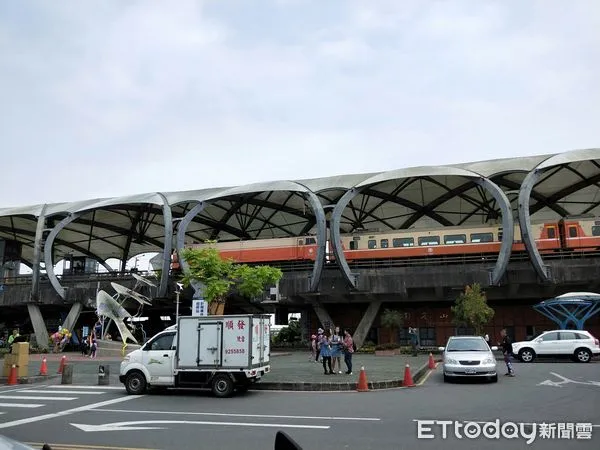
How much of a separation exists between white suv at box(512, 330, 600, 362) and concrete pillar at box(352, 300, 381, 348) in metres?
13.5

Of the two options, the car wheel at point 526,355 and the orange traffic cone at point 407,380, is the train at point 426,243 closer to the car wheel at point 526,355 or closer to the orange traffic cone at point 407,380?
the car wheel at point 526,355

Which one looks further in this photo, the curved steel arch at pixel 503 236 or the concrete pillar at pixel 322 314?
the concrete pillar at pixel 322 314

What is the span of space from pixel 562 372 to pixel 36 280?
3938cm

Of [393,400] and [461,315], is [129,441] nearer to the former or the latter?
[393,400]

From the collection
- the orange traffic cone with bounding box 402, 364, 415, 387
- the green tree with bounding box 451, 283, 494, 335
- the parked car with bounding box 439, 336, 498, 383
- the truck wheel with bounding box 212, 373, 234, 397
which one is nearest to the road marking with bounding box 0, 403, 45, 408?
the truck wheel with bounding box 212, 373, 234, 397

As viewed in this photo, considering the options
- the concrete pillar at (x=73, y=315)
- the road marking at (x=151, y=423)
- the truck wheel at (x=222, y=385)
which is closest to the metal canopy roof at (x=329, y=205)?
the concrete pillar at (x=73, y=315)

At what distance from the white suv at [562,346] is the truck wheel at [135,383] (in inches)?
650

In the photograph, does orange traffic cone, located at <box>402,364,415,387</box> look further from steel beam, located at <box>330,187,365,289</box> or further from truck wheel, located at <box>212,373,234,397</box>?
steel beam, located at <box>330,187,365,289</box>

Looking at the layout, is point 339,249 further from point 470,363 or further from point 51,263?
point 51,263

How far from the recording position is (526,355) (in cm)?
2281

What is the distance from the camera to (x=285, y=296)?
3566cm

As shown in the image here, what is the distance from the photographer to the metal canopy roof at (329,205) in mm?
38219

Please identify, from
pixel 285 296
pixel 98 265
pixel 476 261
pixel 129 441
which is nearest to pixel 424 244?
pixel 476 261

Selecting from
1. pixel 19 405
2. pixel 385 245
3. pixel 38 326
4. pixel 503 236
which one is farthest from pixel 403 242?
pixel 38 326
